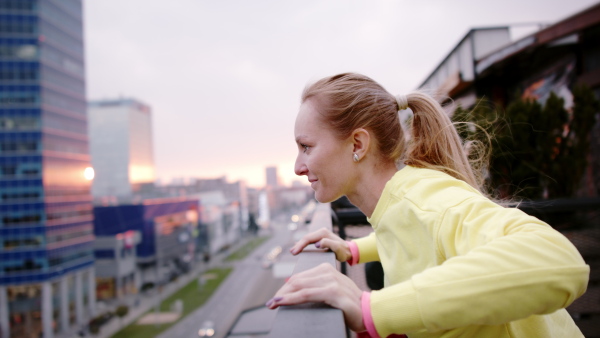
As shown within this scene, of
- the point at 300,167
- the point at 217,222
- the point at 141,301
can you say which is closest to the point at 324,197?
the point at 300,167

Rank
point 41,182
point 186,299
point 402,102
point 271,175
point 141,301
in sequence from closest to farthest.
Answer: point 402,102, point 41,182, point 186,299, point 141,301, point 271,175

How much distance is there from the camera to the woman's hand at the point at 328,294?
608 mm

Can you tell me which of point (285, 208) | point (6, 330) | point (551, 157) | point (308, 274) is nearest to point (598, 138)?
point (551, 157)

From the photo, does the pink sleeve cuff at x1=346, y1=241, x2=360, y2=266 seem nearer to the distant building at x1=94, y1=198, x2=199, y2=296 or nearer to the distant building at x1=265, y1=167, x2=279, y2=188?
the distant building at x1=94, y1=198, x2=199, y2=296

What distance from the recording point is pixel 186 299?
33281 mm

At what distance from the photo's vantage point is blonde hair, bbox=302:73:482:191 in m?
1.06

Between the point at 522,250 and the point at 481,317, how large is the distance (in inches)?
5.3

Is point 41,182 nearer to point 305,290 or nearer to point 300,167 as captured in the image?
point 300,167

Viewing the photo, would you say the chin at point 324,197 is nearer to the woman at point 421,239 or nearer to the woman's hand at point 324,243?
the woman at point 421,239

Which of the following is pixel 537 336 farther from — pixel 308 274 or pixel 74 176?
pixel 74 176

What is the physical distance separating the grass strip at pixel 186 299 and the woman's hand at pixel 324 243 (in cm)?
2801

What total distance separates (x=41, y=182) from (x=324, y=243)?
3240cm

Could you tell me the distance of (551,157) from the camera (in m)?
4.45

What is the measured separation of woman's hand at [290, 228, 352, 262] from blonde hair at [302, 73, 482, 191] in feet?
1.15
